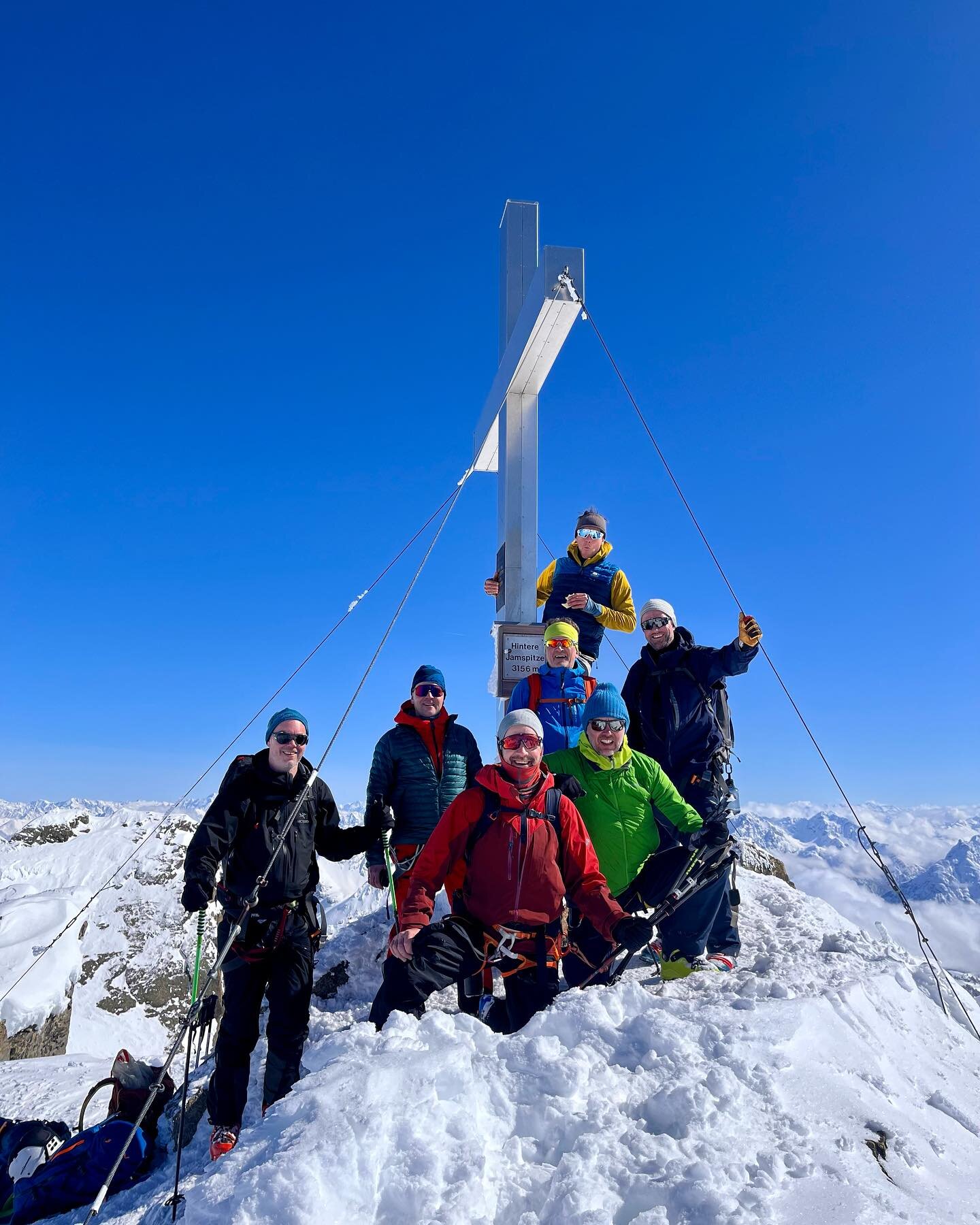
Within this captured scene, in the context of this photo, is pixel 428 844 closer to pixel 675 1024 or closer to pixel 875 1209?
pixel 675 1024

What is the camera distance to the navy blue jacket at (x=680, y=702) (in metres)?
5.23

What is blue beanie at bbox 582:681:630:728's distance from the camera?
180 inches

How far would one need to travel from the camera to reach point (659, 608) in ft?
18.3

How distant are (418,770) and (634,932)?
6.84 ft

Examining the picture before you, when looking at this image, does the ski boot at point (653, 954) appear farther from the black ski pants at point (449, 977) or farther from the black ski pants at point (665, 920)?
the black ski pants at point (449, 977)

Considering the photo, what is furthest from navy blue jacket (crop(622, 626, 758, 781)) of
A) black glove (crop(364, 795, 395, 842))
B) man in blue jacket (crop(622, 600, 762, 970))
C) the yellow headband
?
black glove (crop(364, 795, 395, 842))

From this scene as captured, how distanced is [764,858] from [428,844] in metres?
6.74

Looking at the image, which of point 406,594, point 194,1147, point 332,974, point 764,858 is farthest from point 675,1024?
point 764,858

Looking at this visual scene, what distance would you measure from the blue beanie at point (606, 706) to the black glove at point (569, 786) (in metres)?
0.47

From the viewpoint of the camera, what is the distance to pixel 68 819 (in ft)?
165

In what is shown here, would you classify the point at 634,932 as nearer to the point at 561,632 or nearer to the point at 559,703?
the point at 559,703

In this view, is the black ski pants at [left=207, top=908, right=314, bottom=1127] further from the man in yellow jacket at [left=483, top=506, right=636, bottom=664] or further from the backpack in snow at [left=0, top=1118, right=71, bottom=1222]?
the man in yellow jacket at [left=483, top=506, right=636, bottom=664]

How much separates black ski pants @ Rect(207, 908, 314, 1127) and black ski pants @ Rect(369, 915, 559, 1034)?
18.8 inches

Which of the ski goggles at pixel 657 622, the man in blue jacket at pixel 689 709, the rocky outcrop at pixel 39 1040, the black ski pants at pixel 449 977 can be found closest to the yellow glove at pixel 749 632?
the man in blue jacket at pixel 689 709
